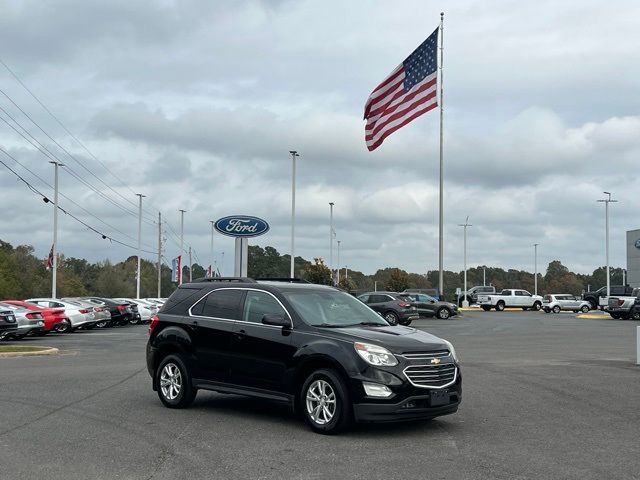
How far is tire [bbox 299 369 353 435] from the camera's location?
8820mm

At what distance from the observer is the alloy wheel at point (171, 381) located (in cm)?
1101

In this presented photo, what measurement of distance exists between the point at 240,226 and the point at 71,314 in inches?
309

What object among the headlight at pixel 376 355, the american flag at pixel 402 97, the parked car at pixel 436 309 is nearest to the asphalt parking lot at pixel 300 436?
the headlight at pixel 376 355

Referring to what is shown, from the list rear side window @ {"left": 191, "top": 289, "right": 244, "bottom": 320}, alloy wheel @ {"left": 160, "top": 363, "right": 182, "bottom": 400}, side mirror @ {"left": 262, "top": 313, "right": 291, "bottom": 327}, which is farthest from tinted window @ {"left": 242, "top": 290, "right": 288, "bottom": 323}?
alloy wheel @ {"left": 160, "top": 363, "right": 182, "bottom": 400}

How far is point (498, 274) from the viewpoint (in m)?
191

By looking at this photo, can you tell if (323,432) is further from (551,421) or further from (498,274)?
(498,274)

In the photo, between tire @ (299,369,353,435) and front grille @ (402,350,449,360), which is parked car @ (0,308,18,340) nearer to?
tire @ (299,369,353,435)

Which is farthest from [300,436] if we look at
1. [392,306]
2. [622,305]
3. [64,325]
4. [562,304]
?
[562,304]

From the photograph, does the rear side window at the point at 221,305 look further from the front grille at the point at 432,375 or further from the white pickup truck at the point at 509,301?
the white pickup truck at the point at 509,301

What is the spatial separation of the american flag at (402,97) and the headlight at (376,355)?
24829 mm

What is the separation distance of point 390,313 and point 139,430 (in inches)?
1159

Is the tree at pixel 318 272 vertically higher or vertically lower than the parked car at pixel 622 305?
higher

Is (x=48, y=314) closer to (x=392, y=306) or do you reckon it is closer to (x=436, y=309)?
(x=392, y=306)

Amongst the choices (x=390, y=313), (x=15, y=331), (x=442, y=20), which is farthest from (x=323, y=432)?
(x=442, y=20)
